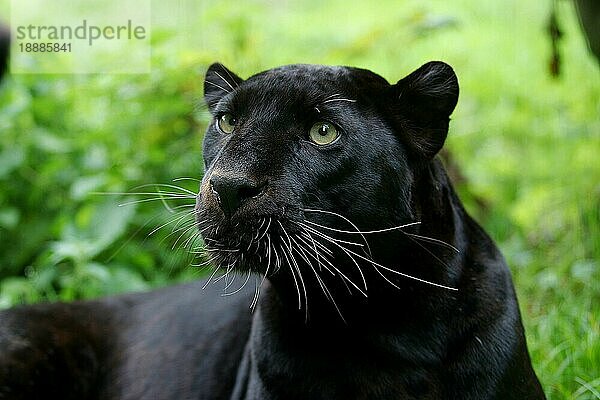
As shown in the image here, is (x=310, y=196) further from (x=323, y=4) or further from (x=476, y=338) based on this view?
(x=323, y=4)

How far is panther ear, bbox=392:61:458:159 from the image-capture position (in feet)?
7.55

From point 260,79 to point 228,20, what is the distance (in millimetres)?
3040

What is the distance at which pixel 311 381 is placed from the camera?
2.41m

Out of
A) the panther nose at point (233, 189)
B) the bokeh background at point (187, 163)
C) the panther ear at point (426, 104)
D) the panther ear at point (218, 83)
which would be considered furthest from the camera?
the bokeh background at point (187, 163)

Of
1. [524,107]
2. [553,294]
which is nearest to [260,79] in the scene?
[553,294]

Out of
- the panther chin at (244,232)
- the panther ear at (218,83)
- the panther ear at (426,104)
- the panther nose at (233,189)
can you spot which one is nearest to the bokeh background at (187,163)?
the panther ear at (218,83)

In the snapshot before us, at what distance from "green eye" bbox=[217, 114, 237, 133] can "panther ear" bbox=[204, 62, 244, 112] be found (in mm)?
199

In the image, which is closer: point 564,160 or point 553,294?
point 553,294

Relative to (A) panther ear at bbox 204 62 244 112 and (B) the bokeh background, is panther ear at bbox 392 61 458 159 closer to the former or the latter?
(A) panther ear at bbox 204 62 244 112

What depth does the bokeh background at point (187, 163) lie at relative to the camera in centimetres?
448

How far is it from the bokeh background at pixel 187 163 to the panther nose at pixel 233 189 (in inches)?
79.3

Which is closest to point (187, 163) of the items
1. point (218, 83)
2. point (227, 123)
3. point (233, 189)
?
point (218, 83)

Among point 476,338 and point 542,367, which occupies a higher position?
point 476,338

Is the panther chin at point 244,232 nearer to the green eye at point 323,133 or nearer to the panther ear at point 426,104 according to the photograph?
the green eye at point 323,133
